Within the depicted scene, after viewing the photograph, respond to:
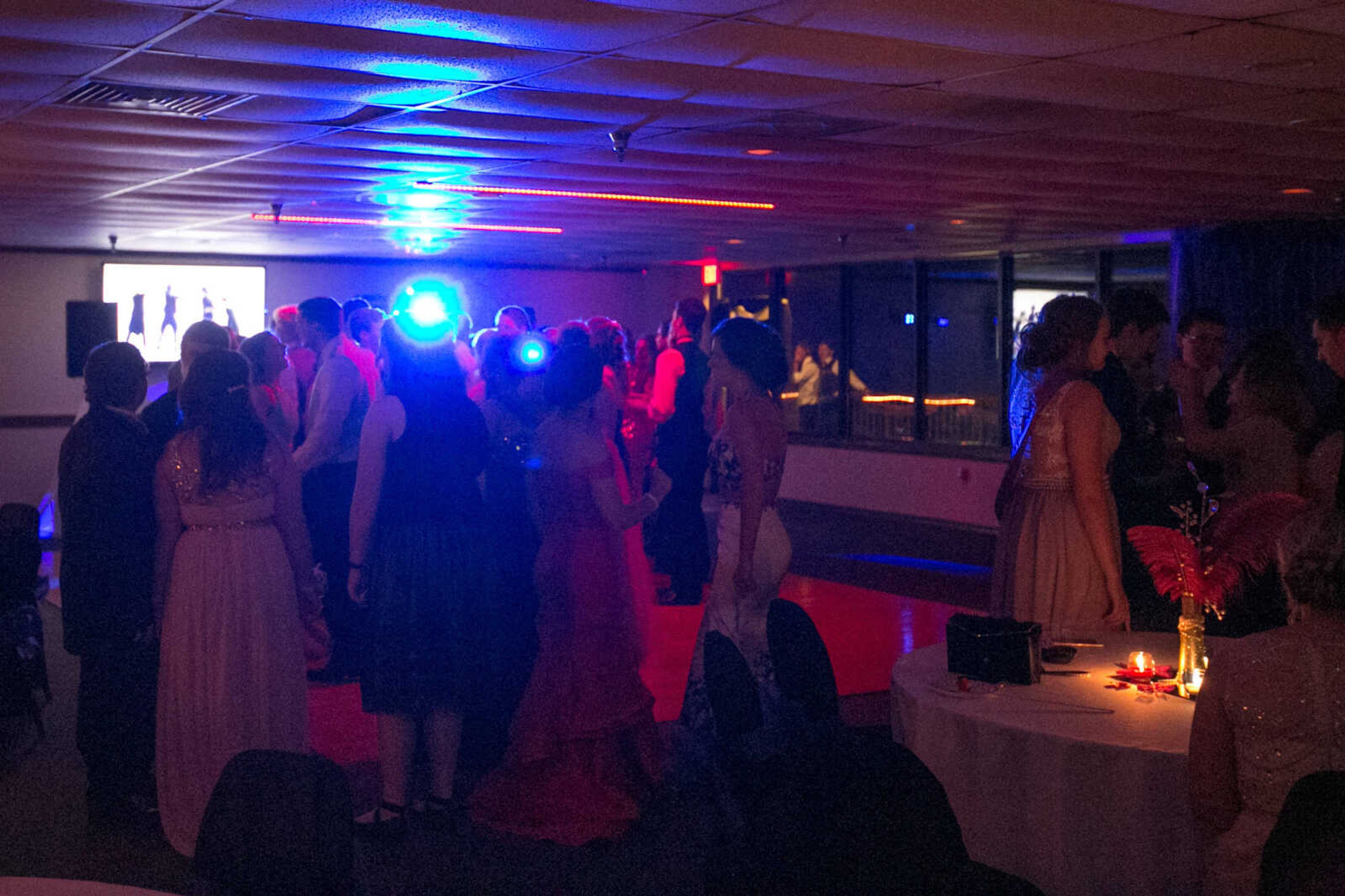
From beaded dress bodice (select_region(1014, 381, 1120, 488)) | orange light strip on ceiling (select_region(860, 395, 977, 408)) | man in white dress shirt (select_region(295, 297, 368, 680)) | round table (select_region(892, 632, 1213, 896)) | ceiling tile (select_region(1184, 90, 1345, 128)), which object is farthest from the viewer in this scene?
orange light strip on ceiling (select_region(860, 395, 977, 408))

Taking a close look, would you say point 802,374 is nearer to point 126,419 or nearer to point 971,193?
point 971,193

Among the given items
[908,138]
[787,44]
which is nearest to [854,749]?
[787,44]

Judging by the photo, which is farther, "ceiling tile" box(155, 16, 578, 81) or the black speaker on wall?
the black speaker on wall

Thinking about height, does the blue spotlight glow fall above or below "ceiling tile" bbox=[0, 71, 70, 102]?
below

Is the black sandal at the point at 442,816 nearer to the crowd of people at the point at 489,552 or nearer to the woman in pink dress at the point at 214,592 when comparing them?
the crowd of people at the point at 489,552

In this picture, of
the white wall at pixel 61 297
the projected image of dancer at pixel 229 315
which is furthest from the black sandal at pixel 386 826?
the projected image of dancer at pixel 229 315

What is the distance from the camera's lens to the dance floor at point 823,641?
5727 mm

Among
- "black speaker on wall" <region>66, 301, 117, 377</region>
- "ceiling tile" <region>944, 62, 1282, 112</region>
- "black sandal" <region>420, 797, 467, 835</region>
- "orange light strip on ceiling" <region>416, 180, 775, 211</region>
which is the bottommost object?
"black sandal" <region>420, 797, 467, 835</region>

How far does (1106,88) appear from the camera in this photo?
175 inches

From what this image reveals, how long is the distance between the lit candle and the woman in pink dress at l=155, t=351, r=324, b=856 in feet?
9.20

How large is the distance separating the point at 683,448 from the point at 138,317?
7.81 metres

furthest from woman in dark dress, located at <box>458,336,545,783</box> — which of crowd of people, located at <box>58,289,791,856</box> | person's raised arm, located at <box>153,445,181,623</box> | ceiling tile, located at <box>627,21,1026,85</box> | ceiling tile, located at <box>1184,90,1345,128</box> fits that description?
ceiling tile, located at <box>1184,90,1345,128</box>

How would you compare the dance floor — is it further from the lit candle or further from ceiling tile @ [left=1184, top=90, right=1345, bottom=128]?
ceiling tile @ [left=1184, top=90, right=1345, bottom=128]

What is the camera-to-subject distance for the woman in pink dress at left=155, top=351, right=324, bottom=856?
13.6 ft
